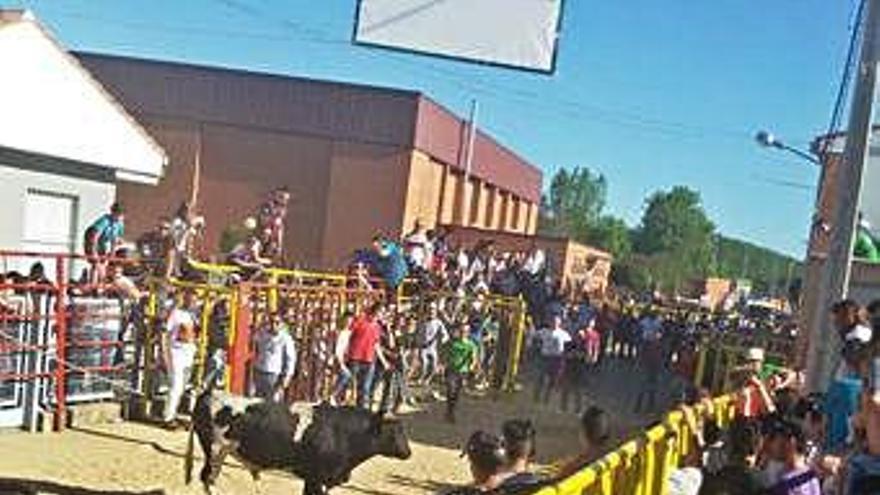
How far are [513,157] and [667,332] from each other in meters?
29.4

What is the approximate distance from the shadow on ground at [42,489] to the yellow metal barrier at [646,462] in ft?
18.8

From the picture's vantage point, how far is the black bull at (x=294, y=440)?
12922 millimetres

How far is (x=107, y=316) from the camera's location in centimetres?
1650

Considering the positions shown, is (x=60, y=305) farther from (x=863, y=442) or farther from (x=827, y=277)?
(x=863, y=442)

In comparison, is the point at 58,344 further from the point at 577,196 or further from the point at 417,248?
the point at 577,196

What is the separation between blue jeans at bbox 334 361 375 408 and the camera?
1903 centimetres

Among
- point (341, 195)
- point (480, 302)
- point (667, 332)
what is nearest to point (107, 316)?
point (480, 302)

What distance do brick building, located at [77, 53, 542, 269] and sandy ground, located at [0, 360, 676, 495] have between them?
72.2 ft

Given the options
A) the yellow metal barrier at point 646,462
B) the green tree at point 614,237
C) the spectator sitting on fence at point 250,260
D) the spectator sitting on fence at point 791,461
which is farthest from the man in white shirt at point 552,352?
the green tree at point 614,237

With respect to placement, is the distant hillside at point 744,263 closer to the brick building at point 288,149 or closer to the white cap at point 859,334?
the brick building at point 288,149

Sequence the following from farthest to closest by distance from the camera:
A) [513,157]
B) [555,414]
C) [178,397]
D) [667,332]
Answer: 1. [513,157]
2. [667,332]
3. [555,414]
4. [178,397]

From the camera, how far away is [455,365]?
21.2 metres

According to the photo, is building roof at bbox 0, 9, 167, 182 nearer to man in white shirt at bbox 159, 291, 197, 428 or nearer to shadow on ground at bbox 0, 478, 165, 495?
man in white shirt at bbox 159, 291, 197, 428

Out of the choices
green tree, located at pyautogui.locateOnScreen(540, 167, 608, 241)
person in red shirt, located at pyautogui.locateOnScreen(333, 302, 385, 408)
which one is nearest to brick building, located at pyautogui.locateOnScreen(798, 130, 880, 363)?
person in red shirt, located at pyautogui.locateOnScreen(333, 302, 385, 408)
